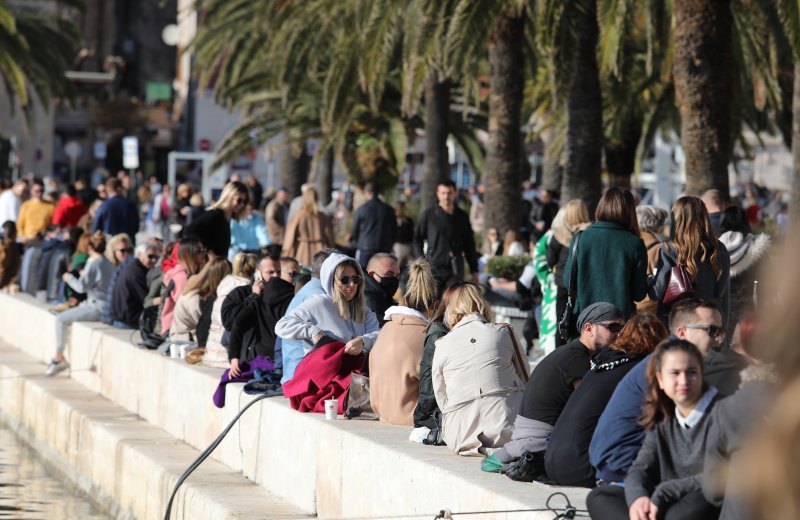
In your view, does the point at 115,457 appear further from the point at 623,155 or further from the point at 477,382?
the point at 623,155

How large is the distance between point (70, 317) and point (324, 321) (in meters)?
6.92

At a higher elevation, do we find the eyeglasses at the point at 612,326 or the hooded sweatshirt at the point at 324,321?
the eyeglasses at the point at 612,326

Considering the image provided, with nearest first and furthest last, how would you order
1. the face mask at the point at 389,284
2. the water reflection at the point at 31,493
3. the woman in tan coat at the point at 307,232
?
1. the face mask at the point at 389,284
2. the water reflection at the point at 31,493
3. the woman in tan coat at the point at 307,232

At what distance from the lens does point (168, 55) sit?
133750mm

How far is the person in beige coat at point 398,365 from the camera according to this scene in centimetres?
788

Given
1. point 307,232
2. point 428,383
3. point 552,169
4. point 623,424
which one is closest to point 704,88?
point 307,232

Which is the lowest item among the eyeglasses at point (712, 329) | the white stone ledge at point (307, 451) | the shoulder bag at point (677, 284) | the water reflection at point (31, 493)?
the water reflection at point (31, 493)

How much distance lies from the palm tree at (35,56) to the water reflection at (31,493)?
66.6 ft

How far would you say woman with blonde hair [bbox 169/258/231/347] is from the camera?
11.6 metres

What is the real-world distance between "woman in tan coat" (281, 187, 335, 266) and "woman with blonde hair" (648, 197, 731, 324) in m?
8.64

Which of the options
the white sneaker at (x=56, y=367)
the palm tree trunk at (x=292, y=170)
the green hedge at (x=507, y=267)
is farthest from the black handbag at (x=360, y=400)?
the palm tree trunk at (x=292, y=170)

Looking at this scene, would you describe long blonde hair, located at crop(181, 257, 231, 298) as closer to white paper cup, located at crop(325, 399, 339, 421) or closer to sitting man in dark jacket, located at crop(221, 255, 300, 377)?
sitting man in dark jacket, located at crop(221, 255, 300, 377)

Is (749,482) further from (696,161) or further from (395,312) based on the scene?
(696,161)

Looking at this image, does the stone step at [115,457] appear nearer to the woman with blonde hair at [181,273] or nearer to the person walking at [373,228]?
the woman with blonde hair at [181,273]
